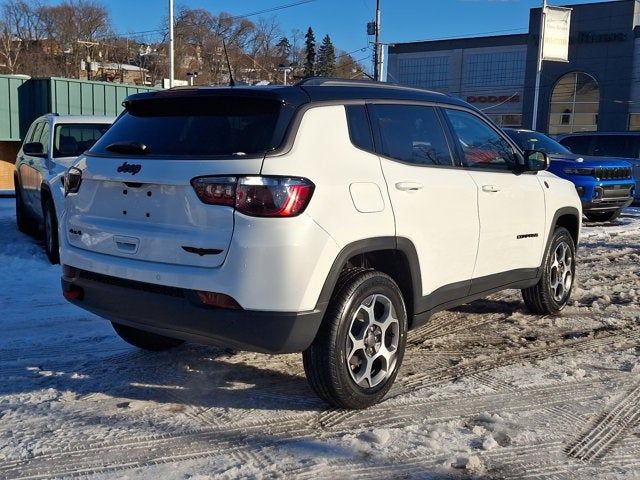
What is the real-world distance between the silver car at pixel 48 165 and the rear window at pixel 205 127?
12.5 feet

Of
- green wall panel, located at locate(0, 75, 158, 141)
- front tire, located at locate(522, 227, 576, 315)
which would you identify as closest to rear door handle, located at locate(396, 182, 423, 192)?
front tire, located at locate(522, 227, 576, 315)

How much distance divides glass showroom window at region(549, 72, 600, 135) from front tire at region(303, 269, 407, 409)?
44.9m

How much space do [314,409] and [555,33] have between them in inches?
1364

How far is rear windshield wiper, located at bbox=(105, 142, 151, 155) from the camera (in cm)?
403

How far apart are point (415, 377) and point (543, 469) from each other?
4.43 feet

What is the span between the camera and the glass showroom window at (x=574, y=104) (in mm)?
45531

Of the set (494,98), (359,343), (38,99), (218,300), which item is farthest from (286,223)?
(494,98)

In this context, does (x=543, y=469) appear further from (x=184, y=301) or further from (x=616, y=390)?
(x=184, y=301)

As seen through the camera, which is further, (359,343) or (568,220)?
(568,220)

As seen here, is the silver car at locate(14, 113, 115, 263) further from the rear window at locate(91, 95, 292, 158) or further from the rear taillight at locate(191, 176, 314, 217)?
the rear taillight at locate(191, 176, 314, 217)

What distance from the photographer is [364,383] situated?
406cm

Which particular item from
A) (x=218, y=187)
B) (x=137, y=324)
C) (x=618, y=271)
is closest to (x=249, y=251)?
(x=218, y=187)

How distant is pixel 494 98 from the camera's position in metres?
50.7

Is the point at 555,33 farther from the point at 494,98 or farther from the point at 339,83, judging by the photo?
the point at 339,83
